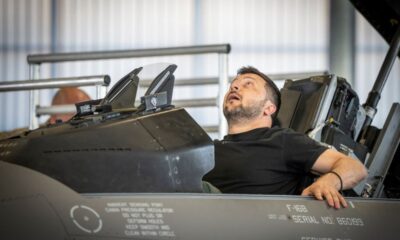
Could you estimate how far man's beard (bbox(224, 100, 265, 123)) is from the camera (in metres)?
2.24

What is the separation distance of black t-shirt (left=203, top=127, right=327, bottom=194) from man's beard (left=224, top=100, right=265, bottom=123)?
186 millimetres

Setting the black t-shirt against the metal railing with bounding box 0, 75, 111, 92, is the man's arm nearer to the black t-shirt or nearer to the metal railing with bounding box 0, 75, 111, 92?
the black t-shirt

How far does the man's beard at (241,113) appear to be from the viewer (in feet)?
7.34

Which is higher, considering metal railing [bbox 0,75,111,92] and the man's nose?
the man's nose

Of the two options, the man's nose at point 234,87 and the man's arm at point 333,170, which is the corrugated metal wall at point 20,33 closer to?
the man's nose at point 234,87

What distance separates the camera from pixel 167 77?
1622 mm

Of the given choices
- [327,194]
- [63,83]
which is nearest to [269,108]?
[327,194]

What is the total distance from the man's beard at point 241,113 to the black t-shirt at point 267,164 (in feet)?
0.61

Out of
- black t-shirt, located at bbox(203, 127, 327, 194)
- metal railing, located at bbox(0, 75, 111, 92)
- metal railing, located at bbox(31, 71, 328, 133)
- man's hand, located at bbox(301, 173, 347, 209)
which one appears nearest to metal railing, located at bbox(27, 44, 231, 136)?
metal railing, located at bbox(31, 71, 328, 133)

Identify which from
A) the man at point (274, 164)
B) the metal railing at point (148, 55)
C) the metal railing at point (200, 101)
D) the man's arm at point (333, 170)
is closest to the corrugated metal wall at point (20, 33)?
the metal railing at point (148, 55)

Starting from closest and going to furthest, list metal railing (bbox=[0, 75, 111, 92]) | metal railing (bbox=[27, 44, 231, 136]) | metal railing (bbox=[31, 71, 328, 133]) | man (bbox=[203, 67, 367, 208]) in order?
man (bbox=[203, 67, 367, 208]) < metal railing (bbox=[0, 75, 111, 92]) < metal railing (bbox=[27, 44, 231, 136]) < metal railing (bbox=[31, 71, 328, 133])

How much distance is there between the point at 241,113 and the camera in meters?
2.24

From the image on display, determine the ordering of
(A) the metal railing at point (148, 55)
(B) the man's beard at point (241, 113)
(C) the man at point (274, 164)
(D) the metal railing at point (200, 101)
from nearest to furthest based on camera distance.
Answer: (C) the man at point (274, 164) < (B) the man's beard at point (241, 113) < (A) the metal railing at point (148, 55) < (D) the metal railing at point (200, 101)

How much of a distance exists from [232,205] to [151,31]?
5126mm
